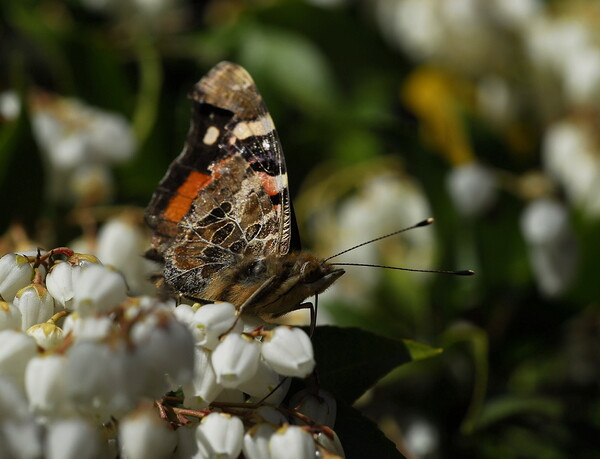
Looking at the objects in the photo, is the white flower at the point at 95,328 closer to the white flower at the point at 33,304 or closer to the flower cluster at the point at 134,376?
the flower cluster at the point at 134,376

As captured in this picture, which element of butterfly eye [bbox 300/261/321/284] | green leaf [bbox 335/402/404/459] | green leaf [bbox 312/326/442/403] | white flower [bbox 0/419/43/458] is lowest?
green leaf [bbox 335/402/404/459]

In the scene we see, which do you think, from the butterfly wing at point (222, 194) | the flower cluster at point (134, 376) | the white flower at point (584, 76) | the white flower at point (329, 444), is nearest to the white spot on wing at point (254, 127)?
the butterfly wing at point (222, 194)

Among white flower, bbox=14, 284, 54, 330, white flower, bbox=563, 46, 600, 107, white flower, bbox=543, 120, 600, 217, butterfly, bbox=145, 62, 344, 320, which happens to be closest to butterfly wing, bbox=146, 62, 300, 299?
butterfly, bbox=145, 62, 344, 320

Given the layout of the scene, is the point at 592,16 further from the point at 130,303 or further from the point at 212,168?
the point at 130,303

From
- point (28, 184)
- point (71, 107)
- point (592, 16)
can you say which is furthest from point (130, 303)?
point (592, 16)

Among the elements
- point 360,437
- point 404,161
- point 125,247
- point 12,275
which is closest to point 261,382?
point 360,437

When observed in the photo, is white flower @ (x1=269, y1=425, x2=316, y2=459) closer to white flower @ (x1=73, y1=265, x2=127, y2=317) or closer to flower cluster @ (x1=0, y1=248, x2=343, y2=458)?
flower cluster @ (x1=0, y1=248, x2=343, y2=458)
